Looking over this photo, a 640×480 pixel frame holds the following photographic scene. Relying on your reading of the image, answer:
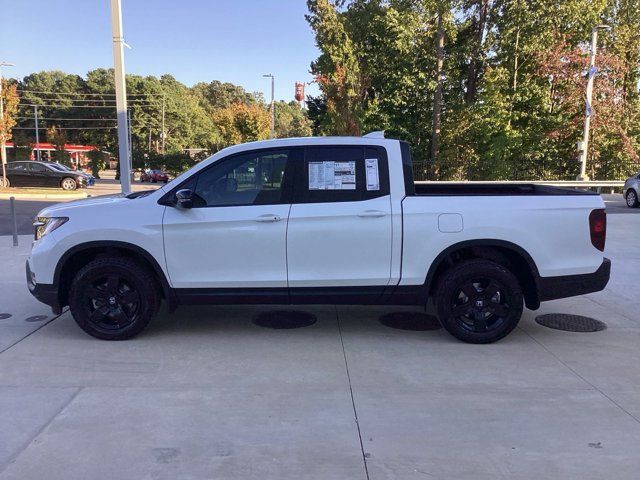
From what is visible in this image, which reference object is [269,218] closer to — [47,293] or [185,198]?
[185,198]

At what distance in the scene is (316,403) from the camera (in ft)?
12.1

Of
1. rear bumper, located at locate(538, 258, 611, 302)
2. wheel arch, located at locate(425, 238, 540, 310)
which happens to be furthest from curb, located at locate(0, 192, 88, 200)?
rear bumper, located at locate(538, 258, 611, 302)

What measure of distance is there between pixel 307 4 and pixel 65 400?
29.9 meters

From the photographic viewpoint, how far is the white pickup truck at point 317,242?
4.71m

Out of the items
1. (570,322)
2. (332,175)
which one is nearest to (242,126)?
(332,175)

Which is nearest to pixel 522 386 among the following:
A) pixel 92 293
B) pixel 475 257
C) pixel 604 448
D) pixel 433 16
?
pixel 604 448

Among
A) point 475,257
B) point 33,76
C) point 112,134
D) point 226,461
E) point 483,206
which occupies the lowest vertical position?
point 226,461

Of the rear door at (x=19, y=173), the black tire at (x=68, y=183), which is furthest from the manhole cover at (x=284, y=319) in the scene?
the rear door at (x=19, y=173)

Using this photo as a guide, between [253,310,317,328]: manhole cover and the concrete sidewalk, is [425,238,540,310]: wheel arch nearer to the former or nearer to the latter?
the concrete sidewalk

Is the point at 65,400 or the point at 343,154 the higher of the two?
the point at 343,154

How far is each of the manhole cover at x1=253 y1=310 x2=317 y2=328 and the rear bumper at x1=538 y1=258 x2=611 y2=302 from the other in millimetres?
2379

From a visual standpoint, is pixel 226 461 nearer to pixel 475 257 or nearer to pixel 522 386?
pixel 522 386

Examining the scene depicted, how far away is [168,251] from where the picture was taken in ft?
15.7

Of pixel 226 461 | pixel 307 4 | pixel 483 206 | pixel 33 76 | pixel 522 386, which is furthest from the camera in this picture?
pixel 33 76
